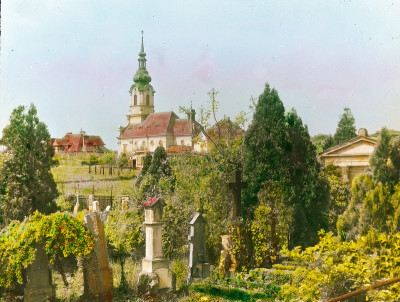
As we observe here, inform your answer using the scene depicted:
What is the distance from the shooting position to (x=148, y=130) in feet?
101

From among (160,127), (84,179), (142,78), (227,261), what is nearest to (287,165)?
(227,261)

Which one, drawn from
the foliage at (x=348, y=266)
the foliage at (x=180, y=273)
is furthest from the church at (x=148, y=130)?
the foliage at (x=348, y=266)

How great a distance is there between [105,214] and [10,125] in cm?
517

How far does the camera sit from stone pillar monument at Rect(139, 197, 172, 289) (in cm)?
1109

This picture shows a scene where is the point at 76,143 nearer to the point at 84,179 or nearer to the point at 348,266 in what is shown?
the point at 84,179

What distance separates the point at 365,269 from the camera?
5738 millimetres

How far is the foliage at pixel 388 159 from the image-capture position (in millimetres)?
12227

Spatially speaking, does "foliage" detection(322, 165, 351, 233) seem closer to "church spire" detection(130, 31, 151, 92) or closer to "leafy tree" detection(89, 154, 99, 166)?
"church spire" detection(130, 31, 151, 92)

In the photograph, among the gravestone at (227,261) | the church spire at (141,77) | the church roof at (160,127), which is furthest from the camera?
the church roof at (160,127)

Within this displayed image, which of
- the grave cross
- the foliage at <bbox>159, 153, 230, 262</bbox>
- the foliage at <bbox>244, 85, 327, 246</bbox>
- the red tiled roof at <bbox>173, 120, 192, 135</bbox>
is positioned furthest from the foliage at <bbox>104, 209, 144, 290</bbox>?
the red tiled roof at <bbox>173, 120, 192, 135</bbox>

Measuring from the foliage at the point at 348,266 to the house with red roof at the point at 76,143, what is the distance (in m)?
16.7

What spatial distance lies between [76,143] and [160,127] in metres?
8.36

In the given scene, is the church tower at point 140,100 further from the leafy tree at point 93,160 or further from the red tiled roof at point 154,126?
the leafy tree at point 93,160

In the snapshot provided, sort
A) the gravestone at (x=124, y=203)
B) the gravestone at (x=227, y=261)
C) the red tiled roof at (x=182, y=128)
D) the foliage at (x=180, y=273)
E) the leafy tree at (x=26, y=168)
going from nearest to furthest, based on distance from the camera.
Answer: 1. the foliage at (x=180, y=273)
2. the gravestone at (x=227, y=261)
3. the leafy tree at (x=26, y=168)
4. the gravestone at (x=124, y=203)
5. the red tiled roof at (x=182, y=128)
